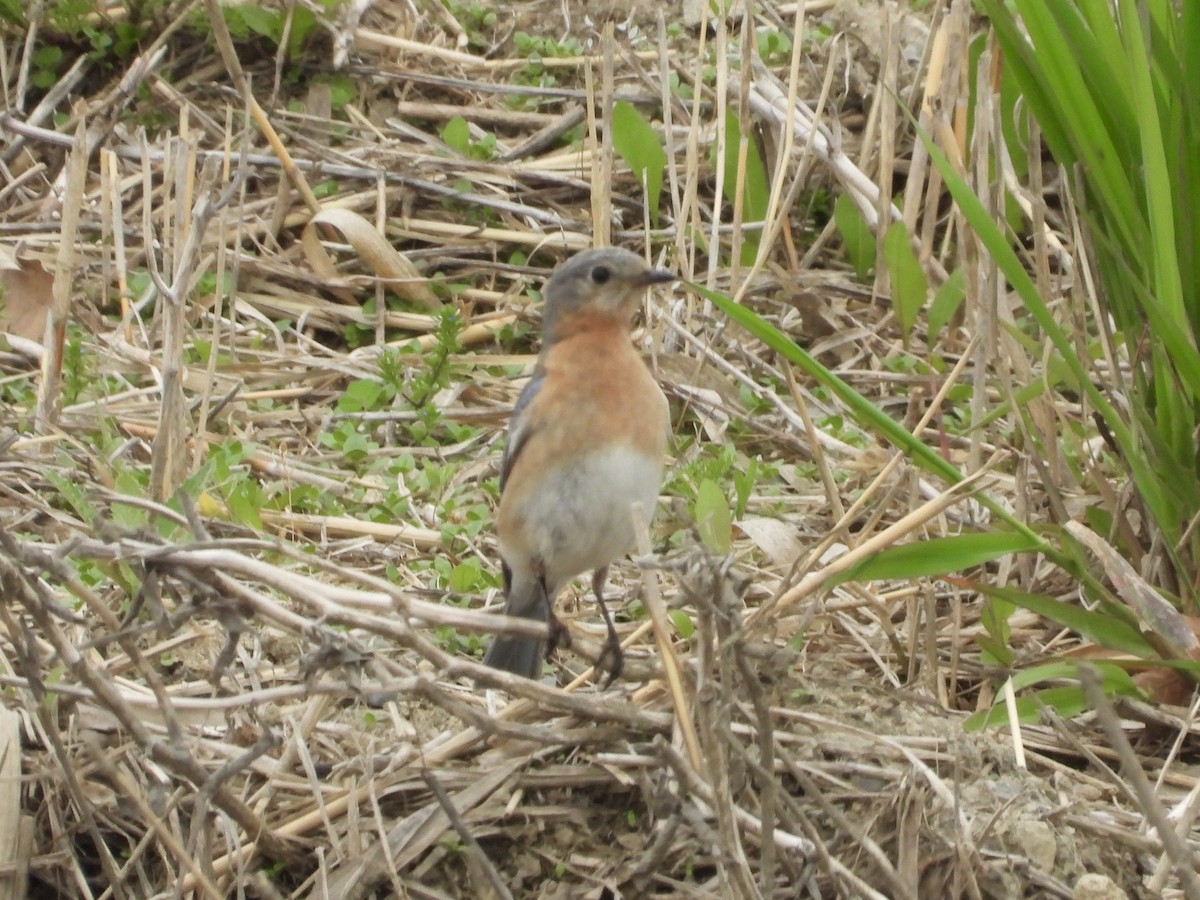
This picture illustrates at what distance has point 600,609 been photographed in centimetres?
459

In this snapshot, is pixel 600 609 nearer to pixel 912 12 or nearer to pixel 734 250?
pixel 734 250

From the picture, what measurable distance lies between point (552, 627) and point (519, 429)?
754 millimetres

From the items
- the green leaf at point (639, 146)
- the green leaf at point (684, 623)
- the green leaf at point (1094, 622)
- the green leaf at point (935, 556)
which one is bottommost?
the green leaf at point (684, 623)

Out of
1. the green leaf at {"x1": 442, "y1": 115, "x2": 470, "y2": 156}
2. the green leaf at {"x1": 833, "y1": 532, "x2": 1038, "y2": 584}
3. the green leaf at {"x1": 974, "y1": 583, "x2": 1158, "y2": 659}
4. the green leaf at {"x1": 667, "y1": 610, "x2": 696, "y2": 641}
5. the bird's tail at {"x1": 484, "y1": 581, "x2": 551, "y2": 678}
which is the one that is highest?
the green leaf at {"x1": 442, "y1": 115, "x2": 470, "y2": 156}

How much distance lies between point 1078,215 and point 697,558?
5.89 ft

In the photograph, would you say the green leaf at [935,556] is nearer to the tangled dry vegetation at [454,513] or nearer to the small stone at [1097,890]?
the tangled dry vegetation at [454,513]

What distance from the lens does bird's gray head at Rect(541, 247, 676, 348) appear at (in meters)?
4.50

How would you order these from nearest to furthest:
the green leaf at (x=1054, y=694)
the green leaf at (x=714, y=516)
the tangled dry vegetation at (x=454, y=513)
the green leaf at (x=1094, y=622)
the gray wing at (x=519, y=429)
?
the tangled dry vegetation at (x=454, y=513) < the green leaf at (x=1054, y=694) < the green leaf at (x=1094, y=622) < the green leaf at (x=714, y=516) < the gray wing at (x=519, y=429)

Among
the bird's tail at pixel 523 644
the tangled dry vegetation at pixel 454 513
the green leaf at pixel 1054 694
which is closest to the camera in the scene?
the tangled dry vegetation at pixel 454 513

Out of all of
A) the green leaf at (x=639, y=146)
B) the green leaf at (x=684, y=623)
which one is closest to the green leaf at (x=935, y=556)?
the green leaf at (x=684, y=623)

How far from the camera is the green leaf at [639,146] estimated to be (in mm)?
6176

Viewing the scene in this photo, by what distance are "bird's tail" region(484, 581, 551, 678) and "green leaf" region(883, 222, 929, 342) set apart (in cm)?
195

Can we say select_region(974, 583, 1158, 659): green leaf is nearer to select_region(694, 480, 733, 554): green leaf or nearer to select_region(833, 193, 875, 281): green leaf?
select_region(694, 480, 733, 554): green leaf

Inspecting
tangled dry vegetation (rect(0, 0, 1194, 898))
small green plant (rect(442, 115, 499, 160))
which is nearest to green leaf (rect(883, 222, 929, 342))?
tangled dry vegetation (rect(0, 0, 1194, 898))
